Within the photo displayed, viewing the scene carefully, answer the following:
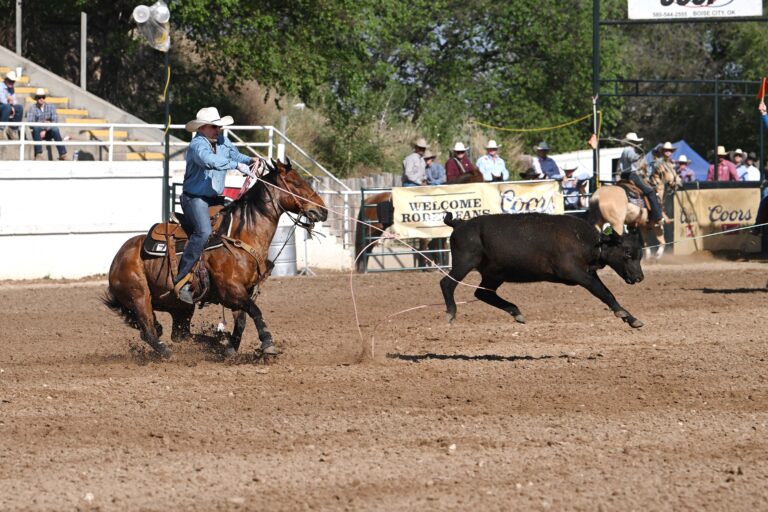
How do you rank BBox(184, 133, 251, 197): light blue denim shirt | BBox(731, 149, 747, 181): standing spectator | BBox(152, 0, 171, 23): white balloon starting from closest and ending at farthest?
BBox(184, 133, 251, 197): light blue denim shirt
BBox(152, 0, 171, 23): white balloon
BBox(731, 149, 747, 181): standing spectator

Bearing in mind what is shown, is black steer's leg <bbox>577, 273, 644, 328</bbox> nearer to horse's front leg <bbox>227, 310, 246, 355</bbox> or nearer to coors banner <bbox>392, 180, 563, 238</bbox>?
horse's front leg <bbox>227, 310, 246, 355</bbox>

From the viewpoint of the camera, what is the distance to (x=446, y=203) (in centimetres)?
1981

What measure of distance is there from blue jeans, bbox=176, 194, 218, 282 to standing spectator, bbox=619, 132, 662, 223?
11204 mm

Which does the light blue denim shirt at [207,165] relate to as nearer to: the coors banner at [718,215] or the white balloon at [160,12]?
the white balloon at [160,12]

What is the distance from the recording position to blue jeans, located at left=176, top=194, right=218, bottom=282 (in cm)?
1052

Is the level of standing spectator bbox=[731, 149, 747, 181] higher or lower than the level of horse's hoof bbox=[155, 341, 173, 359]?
higher

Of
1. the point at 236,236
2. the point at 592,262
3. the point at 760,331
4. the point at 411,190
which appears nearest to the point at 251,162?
the point at 236,236

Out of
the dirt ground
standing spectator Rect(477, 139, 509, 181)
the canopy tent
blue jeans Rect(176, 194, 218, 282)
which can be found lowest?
the dirt ground

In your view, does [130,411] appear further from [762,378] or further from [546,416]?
[762,378]

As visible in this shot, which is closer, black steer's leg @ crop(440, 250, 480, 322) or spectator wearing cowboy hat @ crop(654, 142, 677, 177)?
black steer's leg @ crop(440, 250, 480, 322)

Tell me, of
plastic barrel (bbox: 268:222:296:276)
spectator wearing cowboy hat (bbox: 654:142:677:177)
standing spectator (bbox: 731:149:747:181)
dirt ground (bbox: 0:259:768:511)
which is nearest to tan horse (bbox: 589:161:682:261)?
spectator wearing cowboy hat (bbox: 654:142:677:177)

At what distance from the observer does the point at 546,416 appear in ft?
27.0

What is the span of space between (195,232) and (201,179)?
1.54 ft

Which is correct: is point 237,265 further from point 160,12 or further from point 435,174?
point 435,174
